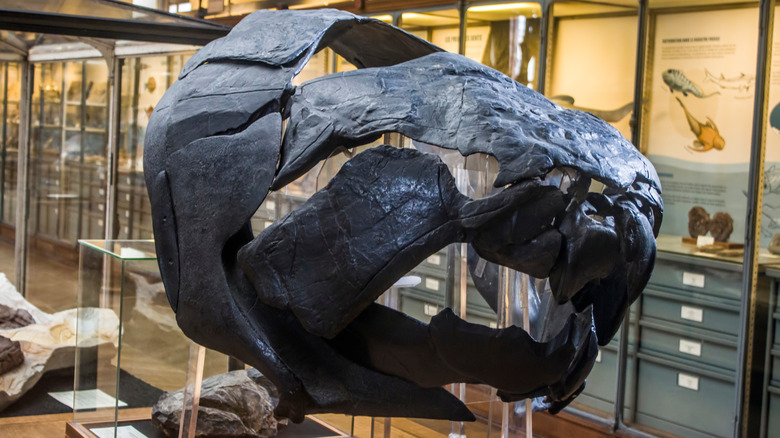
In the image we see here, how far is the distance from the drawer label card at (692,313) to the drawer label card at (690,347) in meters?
0.11

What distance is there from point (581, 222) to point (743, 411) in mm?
3307

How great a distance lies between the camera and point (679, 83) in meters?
4.33

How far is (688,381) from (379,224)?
11.6ft

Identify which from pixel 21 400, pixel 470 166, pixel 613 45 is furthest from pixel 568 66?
pixel 470 166

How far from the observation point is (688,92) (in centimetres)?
432

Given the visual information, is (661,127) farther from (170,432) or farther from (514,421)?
(170,432)

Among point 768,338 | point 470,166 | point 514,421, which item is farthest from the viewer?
point 768,338

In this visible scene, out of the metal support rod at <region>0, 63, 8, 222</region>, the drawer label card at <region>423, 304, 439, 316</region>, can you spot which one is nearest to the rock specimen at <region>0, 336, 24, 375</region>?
the metal support rod at <region>0, 63, 8, 222</region>

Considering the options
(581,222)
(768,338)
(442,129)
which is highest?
(442,129)

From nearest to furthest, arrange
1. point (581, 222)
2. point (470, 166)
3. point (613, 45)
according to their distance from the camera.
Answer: point (581, 222) < point (470, 166) < point (613, 45)

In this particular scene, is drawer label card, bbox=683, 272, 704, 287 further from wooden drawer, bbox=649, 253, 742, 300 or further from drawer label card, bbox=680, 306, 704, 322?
drawer label card, bbox=680, 306, 704, 322

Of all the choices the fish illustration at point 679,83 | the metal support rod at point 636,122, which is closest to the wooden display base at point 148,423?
the metal support rod at point 636,122

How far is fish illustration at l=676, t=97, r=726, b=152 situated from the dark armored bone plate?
311 cm

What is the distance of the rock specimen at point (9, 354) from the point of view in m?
4.18
